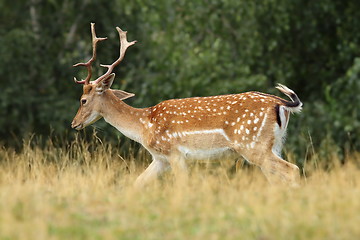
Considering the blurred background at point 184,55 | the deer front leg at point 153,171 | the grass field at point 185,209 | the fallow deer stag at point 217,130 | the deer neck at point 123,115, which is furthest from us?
the blurred background at point 184,55

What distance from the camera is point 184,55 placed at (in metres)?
18.3

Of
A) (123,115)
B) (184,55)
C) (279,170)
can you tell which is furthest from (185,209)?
(184,55)

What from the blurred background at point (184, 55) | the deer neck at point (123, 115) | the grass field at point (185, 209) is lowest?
the blurred background at point (184, 55)

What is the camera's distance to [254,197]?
690cm

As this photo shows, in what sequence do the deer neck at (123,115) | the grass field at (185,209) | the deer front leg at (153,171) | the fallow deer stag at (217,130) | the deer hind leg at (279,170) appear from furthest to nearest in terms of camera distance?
the deer neck at (123,115) < the deer front leg at (153,171) < the fallow deer stag at (217,130) < the deer hind leg at (279,170) < the grass field at (185,209)

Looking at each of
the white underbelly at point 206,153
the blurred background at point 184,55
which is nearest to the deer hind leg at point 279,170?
the white underbelly at point 206,153

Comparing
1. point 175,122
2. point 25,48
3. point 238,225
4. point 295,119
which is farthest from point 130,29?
point 238,225

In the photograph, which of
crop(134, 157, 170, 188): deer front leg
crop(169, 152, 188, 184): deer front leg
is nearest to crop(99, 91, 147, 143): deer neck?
crop(134, 157, 170, 188): deer front leg

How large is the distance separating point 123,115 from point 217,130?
1486 mm

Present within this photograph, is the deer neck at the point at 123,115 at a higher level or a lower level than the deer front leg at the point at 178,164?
higher

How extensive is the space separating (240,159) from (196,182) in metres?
1.82

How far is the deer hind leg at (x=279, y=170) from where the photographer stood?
8.69m

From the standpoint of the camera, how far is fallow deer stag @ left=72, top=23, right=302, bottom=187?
893 cm

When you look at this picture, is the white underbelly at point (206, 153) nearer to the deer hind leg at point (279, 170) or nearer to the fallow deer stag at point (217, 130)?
the fallow deer stag at point (217, 130)
